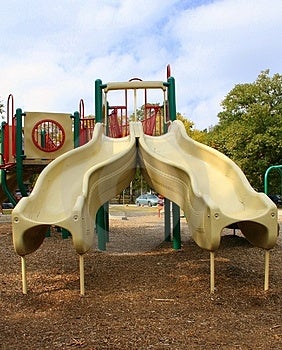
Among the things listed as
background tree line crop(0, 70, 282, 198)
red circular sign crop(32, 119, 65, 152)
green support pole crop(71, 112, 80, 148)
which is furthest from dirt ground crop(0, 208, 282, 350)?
background tree line crop(0, 70, 282, 198)

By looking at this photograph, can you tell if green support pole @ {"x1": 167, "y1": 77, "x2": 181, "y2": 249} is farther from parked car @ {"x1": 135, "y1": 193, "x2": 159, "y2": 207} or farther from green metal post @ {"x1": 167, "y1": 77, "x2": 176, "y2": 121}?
parked car @ {"x1": 135, "y1": 193, "x2": 159, "y2": 207}

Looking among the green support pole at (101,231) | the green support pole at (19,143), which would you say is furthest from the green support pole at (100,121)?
the green support pole at (19,143)

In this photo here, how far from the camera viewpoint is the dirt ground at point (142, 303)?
4.25 meters

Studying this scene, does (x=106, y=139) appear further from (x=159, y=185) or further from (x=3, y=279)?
(x=3, y=279)

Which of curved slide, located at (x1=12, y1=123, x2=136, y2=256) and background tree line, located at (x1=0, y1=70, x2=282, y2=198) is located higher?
background tree line, located at (x1=0, y1=70, x2=282, y2=198)

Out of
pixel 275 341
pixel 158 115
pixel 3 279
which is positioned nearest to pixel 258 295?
pixel 275 341

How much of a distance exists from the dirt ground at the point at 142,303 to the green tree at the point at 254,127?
26.7m

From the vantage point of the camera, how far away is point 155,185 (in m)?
8.23

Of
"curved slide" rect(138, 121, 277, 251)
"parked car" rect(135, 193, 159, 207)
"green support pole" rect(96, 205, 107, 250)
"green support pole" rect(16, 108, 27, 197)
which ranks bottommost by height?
"parked car" rect(135, 193, 159, 207)

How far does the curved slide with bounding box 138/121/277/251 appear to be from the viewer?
575 centimetres

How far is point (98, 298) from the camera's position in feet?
18.8

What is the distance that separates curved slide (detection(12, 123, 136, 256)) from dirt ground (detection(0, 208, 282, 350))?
705mm

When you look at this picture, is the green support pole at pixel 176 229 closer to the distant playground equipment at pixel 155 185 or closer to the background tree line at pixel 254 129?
the distant playground equipment at pixel 155 185

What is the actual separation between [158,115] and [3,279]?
5.48 metres
